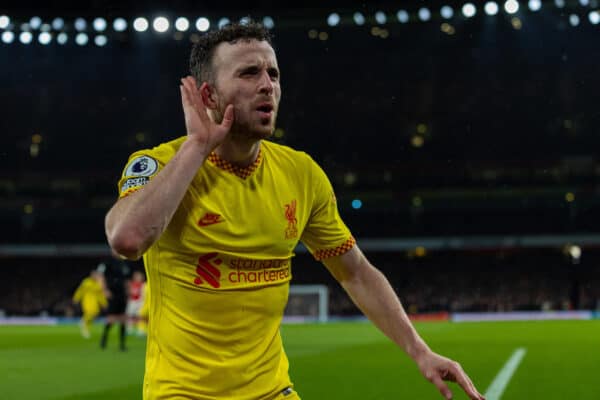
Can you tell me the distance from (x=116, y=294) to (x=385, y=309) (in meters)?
14.9

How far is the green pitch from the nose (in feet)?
21.0

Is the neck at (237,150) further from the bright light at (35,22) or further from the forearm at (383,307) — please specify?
the bright light at (35,22)

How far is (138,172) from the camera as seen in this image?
2559 millimetres

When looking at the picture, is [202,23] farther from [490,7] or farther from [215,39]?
[215,39]

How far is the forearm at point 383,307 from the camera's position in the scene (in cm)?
308

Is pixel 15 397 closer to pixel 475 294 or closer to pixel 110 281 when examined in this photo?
pixel 110 281

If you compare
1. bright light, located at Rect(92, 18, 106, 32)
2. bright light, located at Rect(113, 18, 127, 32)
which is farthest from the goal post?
bright light, located at Rect(92, 18, 106, 32)

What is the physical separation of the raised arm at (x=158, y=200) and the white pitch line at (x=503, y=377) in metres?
6.63

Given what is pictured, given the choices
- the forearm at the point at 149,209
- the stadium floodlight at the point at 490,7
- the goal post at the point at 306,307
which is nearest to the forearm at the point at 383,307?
the forearm at the point at 149,209

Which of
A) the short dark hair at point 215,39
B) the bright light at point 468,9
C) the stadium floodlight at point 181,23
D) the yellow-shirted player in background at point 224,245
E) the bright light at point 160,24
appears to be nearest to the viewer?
the yellow-shirted player in background at point 224,245

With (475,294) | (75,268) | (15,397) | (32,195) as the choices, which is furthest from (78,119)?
(15,397)

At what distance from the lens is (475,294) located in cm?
4816

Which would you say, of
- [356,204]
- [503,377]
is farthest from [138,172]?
[356,204]

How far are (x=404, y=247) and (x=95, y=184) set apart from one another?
19477mm
